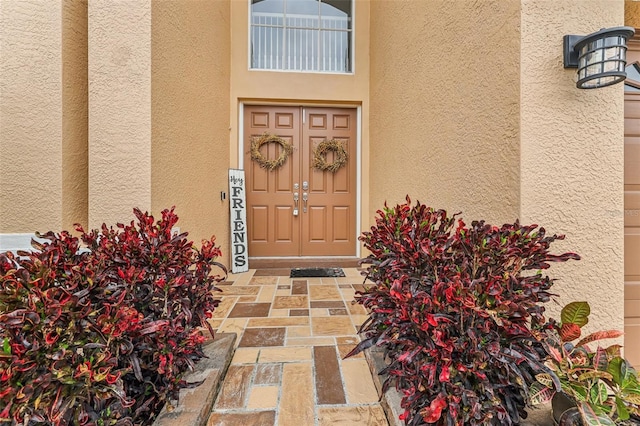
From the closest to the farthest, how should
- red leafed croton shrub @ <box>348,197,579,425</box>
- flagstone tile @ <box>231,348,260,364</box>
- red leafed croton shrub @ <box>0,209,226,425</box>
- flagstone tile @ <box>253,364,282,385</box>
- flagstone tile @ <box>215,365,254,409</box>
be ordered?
red leafed croton shrub @ <box>0,209,226,425</box>
red leafed croton shrub @ <box>348,197,579,425</box>
flagstone tile @ <box>215,365,254,409</box>
flagstone tile @ <box>253,364,282,385</box>
flagstone tile @ <box>231,348,260,364</box>

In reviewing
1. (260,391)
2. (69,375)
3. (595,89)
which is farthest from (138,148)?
(595,89)

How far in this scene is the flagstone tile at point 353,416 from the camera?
3.83 ft

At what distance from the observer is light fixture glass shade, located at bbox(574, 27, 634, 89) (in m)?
1.17

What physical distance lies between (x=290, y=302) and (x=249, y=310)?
355 mm

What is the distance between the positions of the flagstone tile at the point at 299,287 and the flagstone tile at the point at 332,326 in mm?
664

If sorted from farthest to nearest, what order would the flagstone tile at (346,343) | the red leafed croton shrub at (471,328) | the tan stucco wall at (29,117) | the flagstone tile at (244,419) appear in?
the tan stucco wall at (29,117), the flagstone tile at (346,343), the flagstone tile at (244,419), the red leafed croton shrub at (471,328)

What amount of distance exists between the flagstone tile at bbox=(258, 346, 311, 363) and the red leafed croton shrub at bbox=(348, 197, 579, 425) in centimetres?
68

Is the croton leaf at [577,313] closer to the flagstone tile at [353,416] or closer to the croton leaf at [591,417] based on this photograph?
the croton leaf at [591,417]

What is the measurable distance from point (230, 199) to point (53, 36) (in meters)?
2.12

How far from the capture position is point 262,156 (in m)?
3.89

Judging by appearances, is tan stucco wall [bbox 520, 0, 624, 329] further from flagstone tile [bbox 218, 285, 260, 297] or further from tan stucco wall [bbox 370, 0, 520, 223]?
flagstone tile [bbox 218, 285, 260, 297]

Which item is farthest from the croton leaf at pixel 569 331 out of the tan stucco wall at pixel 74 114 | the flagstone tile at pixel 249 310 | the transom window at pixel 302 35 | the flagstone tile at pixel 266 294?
the transom window at pixel 302 35

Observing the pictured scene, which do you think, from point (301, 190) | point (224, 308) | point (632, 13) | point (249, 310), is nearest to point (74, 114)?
point (224, 308)

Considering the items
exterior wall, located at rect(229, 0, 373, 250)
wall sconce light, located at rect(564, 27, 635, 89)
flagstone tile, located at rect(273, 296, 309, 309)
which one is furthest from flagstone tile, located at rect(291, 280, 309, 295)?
wall sconce light, located at rect(564, 27, 635, 89)
